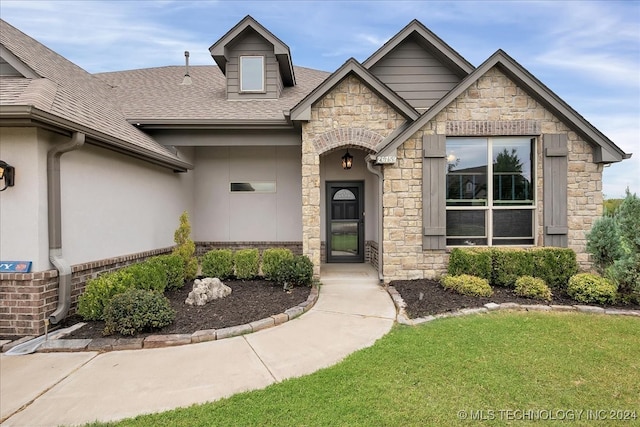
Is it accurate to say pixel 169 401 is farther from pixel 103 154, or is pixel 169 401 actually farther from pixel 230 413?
pixel 103 154

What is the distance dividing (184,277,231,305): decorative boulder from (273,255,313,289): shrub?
1.09 meters

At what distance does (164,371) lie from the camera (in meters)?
3.31

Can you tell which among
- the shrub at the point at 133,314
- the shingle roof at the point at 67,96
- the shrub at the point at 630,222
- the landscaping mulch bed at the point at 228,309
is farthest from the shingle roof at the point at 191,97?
the shrub at the point at 630,222

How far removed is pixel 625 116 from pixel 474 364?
14524 mm

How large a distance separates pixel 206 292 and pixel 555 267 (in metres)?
6.73

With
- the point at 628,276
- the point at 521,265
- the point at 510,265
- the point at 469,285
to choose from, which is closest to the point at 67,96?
the point at 469,285

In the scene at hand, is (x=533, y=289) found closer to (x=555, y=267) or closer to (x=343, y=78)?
(x=555, y=267)

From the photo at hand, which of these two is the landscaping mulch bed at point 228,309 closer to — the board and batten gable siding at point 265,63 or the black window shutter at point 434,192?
the black window shutter at point 434,192

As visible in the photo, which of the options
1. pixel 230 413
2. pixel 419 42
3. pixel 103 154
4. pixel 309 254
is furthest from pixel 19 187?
pixel 419 42

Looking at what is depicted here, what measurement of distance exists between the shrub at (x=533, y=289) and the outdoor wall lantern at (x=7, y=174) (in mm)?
8369

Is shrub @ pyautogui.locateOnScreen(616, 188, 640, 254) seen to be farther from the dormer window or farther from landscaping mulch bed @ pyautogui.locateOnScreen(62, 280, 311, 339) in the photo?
the dormer window

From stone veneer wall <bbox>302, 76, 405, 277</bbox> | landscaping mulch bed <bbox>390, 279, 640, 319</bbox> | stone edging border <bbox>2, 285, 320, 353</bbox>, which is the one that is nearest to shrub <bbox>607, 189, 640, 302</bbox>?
landscaping mulch bed <bbox>390, 279, 640, 319</bbox>

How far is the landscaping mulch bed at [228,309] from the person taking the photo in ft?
14.2

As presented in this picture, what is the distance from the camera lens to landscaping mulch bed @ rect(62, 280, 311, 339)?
14.2 ft
